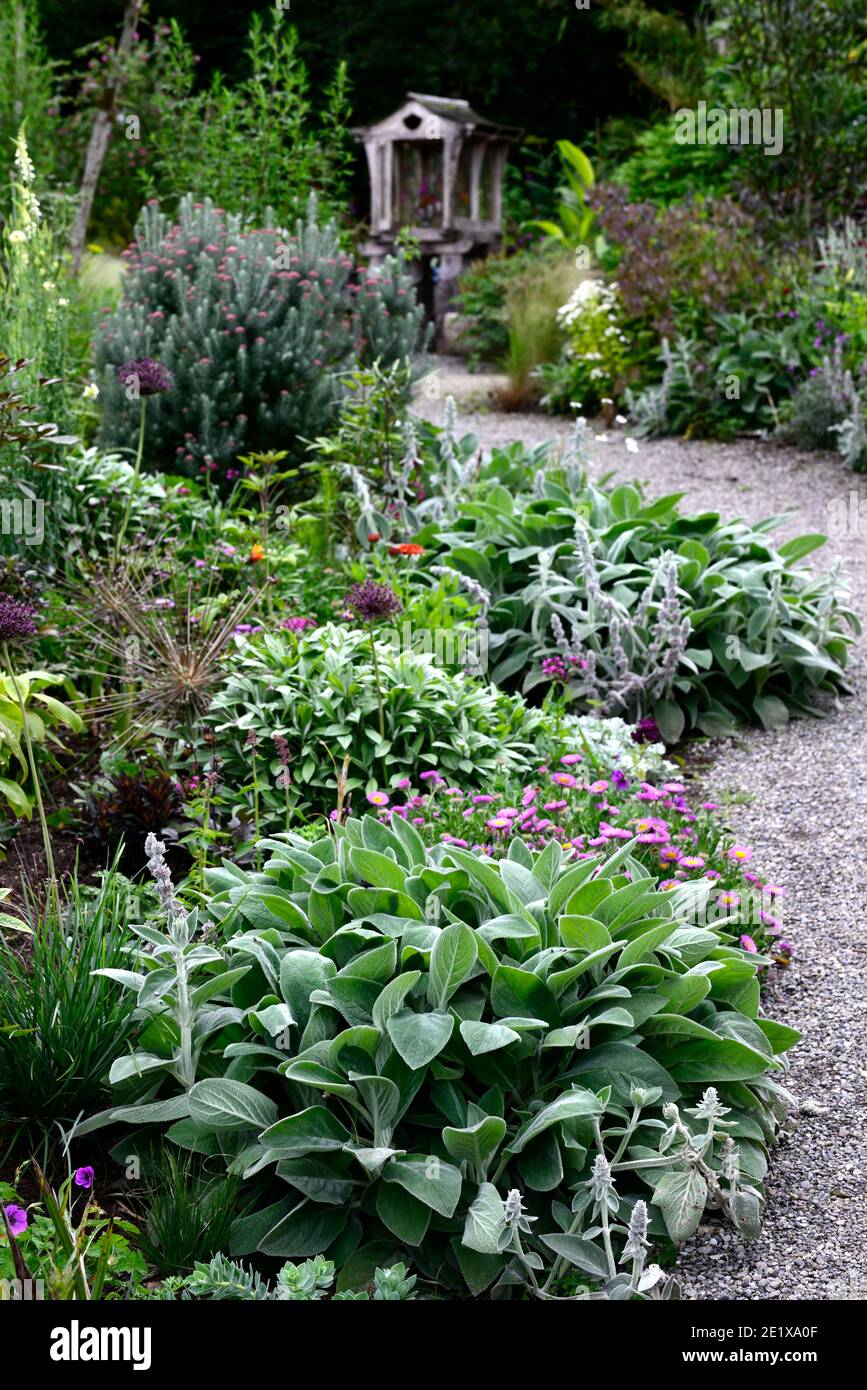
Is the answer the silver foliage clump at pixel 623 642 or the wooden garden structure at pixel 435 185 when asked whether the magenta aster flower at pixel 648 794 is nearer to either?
the silver foliage clump at pixel 623 642

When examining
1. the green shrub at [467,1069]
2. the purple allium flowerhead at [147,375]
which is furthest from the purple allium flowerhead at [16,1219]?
the purple allium flowerhead at [147,375]

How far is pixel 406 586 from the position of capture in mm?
4836

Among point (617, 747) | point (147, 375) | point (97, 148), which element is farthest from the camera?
point (97, 148)

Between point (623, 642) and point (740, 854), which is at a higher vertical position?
point (623, 642)

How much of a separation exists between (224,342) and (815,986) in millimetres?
4612

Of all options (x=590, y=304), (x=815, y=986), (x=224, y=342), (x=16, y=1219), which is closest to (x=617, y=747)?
(x=815, y=986)

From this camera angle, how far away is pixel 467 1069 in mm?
2564

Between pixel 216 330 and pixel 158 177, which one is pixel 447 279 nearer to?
pixel 158 177

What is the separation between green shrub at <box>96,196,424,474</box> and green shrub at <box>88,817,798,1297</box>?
3.91 meters

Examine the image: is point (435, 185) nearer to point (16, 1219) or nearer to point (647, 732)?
point (647, 732)

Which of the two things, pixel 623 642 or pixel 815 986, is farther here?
pixel 623 642

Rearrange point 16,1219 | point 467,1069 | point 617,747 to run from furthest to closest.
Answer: point 617,747
point 467,1069
point 16,1219

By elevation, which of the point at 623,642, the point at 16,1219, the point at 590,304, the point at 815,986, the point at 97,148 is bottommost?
the point at 815,986

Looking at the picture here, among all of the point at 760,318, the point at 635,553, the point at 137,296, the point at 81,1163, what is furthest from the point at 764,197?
the point at 81,1163
